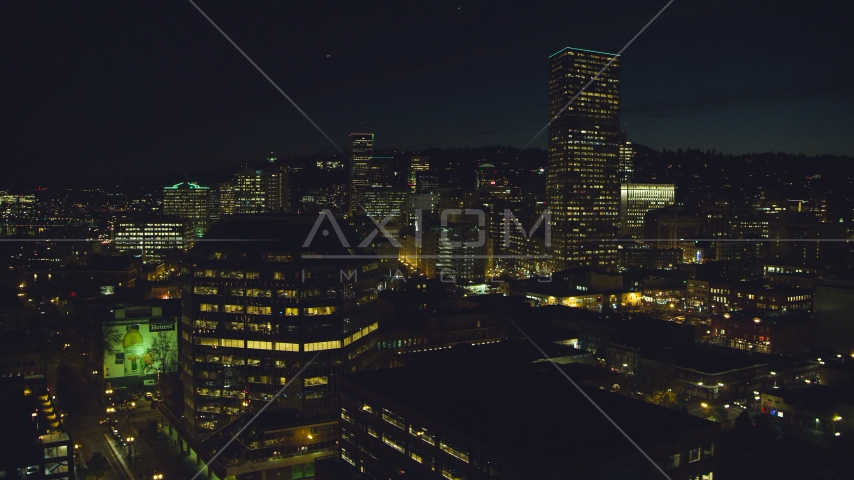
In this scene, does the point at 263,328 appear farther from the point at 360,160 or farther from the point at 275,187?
the point at 360,160

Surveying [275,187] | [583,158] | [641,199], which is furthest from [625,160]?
[275,187]

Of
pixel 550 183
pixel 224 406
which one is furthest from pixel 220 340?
pixel 550 183

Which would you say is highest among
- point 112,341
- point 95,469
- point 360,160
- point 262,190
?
point 360,160

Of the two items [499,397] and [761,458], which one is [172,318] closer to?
[499,397]

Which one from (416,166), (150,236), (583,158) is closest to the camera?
(583,158)

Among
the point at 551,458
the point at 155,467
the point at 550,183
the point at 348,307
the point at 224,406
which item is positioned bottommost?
the point at 155,467

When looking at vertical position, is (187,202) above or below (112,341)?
above
